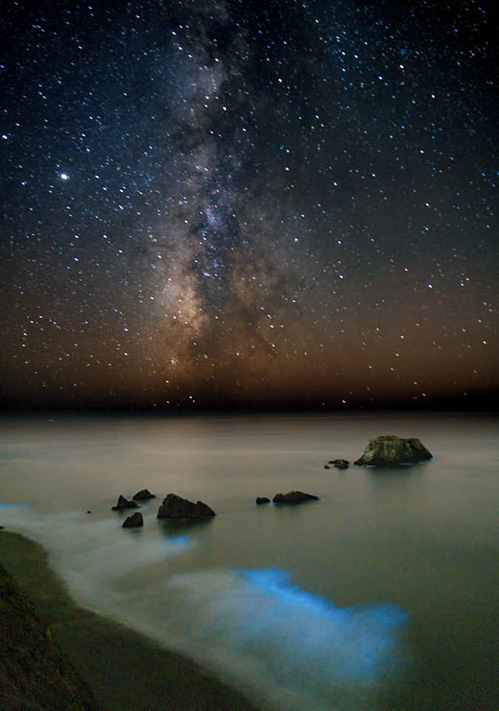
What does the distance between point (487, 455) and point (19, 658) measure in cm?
3475

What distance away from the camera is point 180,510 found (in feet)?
39.6

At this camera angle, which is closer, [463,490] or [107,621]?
[107,621]

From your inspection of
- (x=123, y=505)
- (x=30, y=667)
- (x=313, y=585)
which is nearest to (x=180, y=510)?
(x=123, y=505)

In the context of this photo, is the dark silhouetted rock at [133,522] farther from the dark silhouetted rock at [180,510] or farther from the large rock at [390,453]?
the large rock at [390,453]

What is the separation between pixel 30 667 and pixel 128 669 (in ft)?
8.90

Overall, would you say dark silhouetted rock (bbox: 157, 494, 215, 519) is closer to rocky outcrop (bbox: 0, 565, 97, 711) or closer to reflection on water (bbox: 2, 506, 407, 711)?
reflection on water (bbox: 2, 506, 407, 711)

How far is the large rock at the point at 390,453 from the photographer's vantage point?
22094mm

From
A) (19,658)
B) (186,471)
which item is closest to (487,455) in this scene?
(186,471)

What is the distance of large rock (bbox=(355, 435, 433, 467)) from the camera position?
2209cm

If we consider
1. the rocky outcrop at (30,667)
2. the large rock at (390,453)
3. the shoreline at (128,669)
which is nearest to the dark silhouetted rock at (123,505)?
the shoreline at (128,669)

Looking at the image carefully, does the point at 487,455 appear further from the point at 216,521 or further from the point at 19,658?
the point at 19,658

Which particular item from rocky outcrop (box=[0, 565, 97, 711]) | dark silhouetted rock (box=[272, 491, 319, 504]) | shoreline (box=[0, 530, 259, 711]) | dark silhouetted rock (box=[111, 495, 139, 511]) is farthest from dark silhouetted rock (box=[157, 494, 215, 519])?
rocky outcrop (box=[0, 565, 97, 711])

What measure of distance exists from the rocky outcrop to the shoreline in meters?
1.20

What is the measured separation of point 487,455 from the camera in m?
31.4
